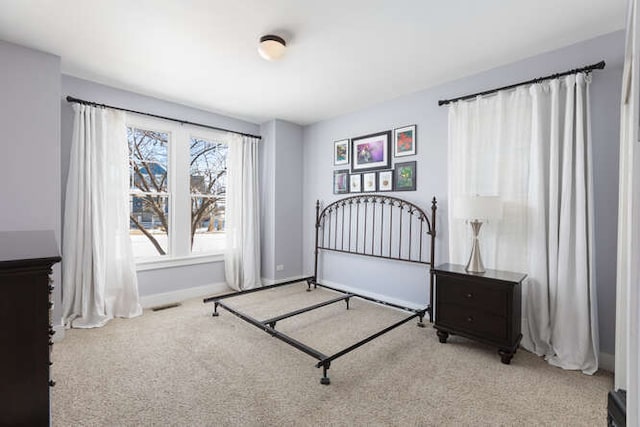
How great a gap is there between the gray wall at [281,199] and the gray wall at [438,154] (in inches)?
6.5

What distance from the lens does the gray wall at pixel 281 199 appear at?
463 cm

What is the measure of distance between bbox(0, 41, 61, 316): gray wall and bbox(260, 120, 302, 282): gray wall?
2534mm

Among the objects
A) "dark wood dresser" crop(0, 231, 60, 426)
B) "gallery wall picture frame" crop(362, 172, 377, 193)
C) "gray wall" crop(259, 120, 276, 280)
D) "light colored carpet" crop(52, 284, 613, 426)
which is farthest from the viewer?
"gray wall" crop(259, 120, 276, 280)

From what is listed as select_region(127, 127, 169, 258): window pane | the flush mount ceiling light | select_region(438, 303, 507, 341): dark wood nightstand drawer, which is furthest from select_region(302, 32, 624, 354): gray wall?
select_region(127, 127, 169, 258): window pane

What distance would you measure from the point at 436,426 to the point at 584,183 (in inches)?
84.0

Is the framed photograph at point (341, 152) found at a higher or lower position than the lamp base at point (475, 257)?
higher

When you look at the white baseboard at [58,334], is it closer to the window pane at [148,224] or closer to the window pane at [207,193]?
the window pane at [148,224]

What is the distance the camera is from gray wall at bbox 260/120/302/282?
15.2 ft

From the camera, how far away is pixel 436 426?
1.72 metres

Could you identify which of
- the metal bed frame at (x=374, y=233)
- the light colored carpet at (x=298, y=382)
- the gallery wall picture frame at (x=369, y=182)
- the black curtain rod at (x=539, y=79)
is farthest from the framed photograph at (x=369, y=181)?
the light colored carpet at (x=298, y=382)

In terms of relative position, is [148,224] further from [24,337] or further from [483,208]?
[483,208]

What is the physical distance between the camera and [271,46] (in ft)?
7.72

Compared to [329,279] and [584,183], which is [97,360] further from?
[584,183]

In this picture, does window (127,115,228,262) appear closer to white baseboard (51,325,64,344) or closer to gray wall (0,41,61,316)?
gray wall (0,41,61,316)
